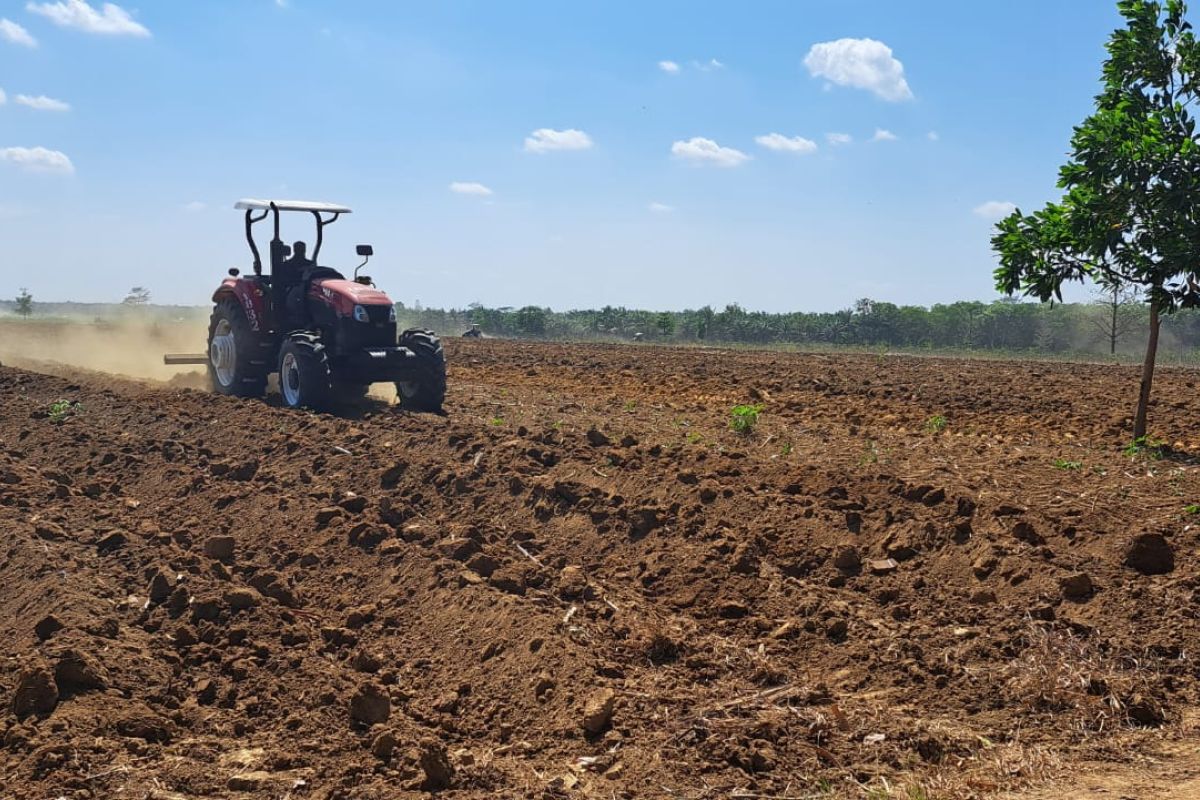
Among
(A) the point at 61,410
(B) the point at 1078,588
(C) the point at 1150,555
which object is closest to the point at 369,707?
(B) the point at 1078,588

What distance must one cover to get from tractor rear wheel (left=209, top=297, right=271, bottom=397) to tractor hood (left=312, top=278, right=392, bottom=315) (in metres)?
1.18

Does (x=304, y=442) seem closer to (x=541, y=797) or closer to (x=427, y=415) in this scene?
(x=427, y=415)

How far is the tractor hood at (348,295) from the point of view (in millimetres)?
12609

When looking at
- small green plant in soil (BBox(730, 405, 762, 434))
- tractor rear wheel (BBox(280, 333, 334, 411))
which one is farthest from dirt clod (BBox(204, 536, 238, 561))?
small green plant in soil (BBox(730, 405, 762, 434))

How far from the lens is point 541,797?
14.2ft

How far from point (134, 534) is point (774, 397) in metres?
11.6

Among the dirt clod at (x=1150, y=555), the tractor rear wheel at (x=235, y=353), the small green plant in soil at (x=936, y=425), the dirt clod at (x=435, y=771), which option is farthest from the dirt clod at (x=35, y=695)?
the small green plant in soil at (x=936, y=425)

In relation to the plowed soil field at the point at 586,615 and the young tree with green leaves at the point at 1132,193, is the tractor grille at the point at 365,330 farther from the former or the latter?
the young tree with green leaves at the point at 1132,193

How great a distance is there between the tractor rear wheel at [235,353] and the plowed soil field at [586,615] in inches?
117

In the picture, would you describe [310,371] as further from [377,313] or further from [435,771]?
[435,771]

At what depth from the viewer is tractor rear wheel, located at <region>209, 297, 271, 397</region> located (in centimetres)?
1373

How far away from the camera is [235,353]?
13.8 meters

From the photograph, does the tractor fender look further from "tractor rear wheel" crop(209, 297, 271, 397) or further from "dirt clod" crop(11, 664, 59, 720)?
"dirt clod" crop(11, 664, 59, 720)

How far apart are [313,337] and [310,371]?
52cm
